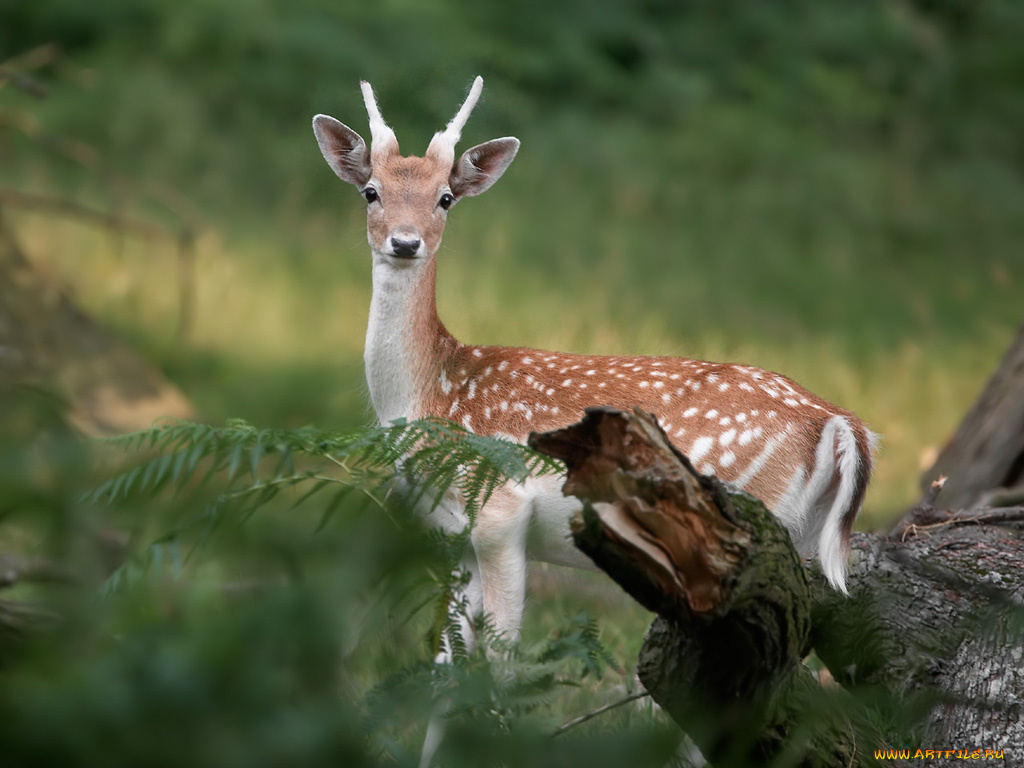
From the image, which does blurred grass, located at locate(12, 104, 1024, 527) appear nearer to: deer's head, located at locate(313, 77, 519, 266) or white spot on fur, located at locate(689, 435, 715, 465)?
deer's head, located at locate(313, 77, 519, 266)

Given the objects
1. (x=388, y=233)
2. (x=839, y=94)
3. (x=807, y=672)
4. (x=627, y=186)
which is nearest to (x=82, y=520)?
(x=807, y=672)

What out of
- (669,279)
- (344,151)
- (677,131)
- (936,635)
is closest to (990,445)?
(936,635)

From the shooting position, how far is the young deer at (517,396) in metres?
3.54

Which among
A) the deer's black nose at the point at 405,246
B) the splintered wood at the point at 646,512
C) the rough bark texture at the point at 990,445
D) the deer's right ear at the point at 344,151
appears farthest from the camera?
the rough bark texture at the point at 990,445

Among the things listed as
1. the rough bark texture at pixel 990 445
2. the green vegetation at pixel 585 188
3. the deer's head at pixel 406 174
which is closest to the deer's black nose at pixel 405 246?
the deer's head at pixel 406 174

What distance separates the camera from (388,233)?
155 inches

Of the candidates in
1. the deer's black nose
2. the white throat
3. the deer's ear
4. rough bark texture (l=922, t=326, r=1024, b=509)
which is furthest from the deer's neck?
rough bark texture (l=922, t=326, r=1024, b=509)

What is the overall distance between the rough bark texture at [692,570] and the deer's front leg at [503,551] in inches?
50.9

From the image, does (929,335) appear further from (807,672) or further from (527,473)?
(527,473)

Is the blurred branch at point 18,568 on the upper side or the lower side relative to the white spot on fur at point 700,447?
upper

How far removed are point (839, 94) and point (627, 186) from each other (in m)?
2.55

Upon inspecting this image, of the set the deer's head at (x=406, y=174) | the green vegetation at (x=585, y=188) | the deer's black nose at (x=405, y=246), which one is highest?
the deer's head at (x=406, y=174)

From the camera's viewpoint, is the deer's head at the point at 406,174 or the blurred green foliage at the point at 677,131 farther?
the blurred green foliage at the point at 677,131

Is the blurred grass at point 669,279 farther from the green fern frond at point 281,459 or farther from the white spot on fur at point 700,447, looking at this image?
the green fern frond at point 281,459
